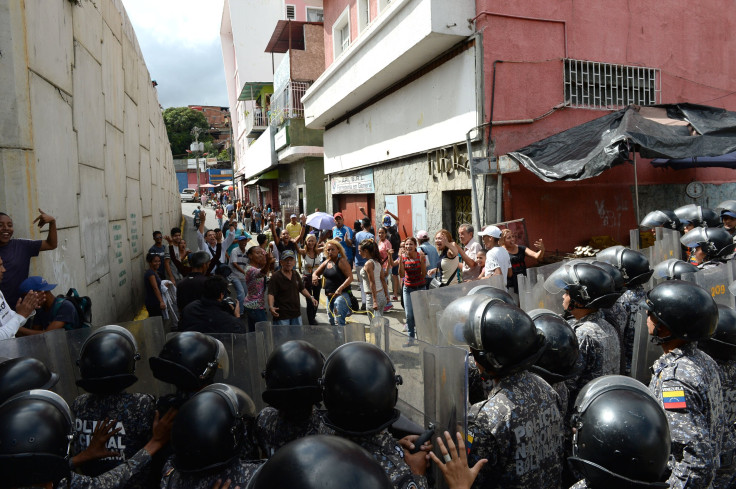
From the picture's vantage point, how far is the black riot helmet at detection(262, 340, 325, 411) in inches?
90.4

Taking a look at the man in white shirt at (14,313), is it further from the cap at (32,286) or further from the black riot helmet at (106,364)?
the black riot helmet at (106,364)

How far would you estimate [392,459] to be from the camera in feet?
6.25

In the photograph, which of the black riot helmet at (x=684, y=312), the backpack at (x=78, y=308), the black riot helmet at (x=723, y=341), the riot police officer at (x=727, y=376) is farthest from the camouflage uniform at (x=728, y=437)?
the backpack at (x=78, y=308)

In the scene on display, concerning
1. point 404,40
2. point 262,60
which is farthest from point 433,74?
point 262,60

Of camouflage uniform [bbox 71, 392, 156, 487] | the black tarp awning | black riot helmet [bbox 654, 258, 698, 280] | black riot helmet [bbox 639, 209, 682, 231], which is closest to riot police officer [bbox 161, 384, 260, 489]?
camouflage uniform [bbox 71, 392, 156, 487]

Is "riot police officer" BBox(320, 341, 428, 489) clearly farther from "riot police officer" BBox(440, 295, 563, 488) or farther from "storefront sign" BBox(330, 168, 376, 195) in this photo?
"storefront sign" BBox(330, 168, 376, 195)

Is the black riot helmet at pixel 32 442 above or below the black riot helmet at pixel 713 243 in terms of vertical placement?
below

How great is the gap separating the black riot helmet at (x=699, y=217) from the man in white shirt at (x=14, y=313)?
848 centimetres

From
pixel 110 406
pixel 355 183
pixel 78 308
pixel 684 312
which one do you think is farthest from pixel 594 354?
pixel 355 183

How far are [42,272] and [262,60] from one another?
36.5 metres

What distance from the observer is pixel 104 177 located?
6277 millimetres

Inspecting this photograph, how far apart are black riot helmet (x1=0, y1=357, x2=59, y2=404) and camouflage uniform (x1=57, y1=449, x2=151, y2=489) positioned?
60cm

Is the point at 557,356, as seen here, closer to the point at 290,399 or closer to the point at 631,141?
the point at 290,399

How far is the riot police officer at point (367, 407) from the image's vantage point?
196cm
